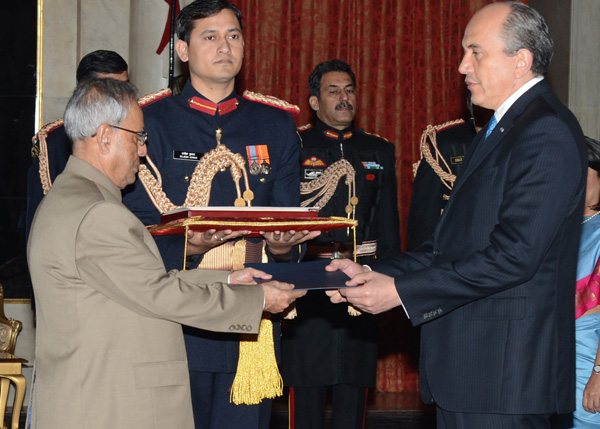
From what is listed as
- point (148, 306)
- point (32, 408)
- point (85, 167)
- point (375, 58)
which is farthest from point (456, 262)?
point (375, 58)

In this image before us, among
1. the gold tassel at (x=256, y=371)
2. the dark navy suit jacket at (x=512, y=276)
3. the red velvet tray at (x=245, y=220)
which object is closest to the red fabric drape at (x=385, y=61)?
the gold tassel at (x=256, y=371)

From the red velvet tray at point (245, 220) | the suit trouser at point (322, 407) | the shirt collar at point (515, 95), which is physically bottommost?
the suit trouser at point (322, 407)

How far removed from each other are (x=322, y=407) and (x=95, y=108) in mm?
2474

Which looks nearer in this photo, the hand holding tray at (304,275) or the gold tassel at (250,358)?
the hand holding tray at (304,275)

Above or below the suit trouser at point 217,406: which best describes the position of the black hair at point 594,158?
above

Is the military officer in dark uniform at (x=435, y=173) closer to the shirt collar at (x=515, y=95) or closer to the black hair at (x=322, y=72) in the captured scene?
the black hair at (x=322, y=72)

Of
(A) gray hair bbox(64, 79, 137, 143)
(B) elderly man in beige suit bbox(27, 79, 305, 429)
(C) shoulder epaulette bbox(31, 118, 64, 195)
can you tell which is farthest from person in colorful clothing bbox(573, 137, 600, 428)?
(C) shoulder epaulette bbox(31, 118, 64, 195)

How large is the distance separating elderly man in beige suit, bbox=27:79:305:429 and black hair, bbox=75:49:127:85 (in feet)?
6.15

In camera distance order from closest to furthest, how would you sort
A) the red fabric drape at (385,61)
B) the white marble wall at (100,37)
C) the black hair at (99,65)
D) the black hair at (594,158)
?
the black hair at (594,158)
the black hair at (99,65)
the white marble wall at (100,37)
the red fabric drape at (385,61)

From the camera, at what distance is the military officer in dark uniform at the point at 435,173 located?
455cm

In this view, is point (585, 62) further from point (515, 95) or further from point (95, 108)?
point (95, 108)

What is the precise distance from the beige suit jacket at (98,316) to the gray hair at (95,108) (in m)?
0.18

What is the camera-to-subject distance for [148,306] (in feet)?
7.25

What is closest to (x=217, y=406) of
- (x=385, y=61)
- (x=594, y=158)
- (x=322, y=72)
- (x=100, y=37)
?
(x=594, y=158)
